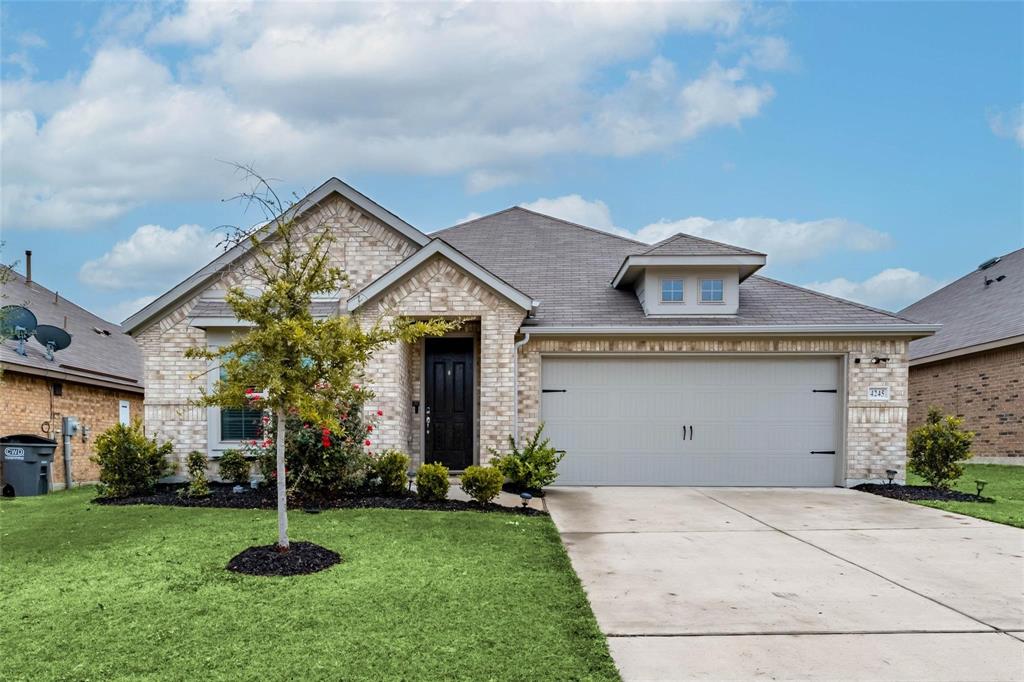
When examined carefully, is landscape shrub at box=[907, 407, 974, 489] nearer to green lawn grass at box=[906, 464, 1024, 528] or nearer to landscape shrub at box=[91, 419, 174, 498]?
green lawn grass at box=[906, 464, 1024, 528]

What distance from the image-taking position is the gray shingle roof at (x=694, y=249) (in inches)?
452

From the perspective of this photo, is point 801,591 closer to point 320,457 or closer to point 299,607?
point 299,607

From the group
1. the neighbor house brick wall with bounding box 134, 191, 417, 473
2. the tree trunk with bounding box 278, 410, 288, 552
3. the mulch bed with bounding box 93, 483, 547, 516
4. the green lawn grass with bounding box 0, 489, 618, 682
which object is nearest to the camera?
the green lawn grass with bounding box 0, 489, 618, 682

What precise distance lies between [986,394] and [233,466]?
17619 millimetres

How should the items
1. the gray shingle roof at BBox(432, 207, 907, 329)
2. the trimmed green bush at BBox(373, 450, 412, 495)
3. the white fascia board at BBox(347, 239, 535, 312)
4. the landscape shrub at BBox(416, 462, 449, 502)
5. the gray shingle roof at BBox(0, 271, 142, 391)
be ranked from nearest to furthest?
1. the landscape shrub at BBox(416, 462, 449, 502)
2. the trimmed green bush at BBox(373, 450, 412, 495)
3. the white fascia board at BBox(347, 239, 535, 312)
4. the gray shingle roof at BBox(432, 207, 907, 329)
5. the gray shingle roof at BBox(0, 271, 142, 391)

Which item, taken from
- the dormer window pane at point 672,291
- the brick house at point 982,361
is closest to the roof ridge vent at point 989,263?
the brick house at point 982,361

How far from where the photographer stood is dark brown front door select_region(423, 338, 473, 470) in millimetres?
11680

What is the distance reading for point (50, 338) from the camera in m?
13.6

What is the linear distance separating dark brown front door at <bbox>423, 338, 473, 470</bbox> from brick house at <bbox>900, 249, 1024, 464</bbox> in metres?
13.1

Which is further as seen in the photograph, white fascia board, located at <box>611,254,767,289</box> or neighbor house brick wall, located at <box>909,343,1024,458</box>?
neighbor house brick wall, located at <box>909,343,1024,458</box>

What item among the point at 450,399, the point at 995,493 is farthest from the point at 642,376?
the point at 995,493

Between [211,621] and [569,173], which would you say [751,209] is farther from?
[211,621]

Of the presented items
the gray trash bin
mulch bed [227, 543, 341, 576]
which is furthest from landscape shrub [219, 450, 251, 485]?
the gray trash bin

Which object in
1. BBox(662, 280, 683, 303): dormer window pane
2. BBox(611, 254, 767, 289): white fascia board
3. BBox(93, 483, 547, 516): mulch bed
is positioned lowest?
BBox(93, 483, 547, 516): mulch bed
